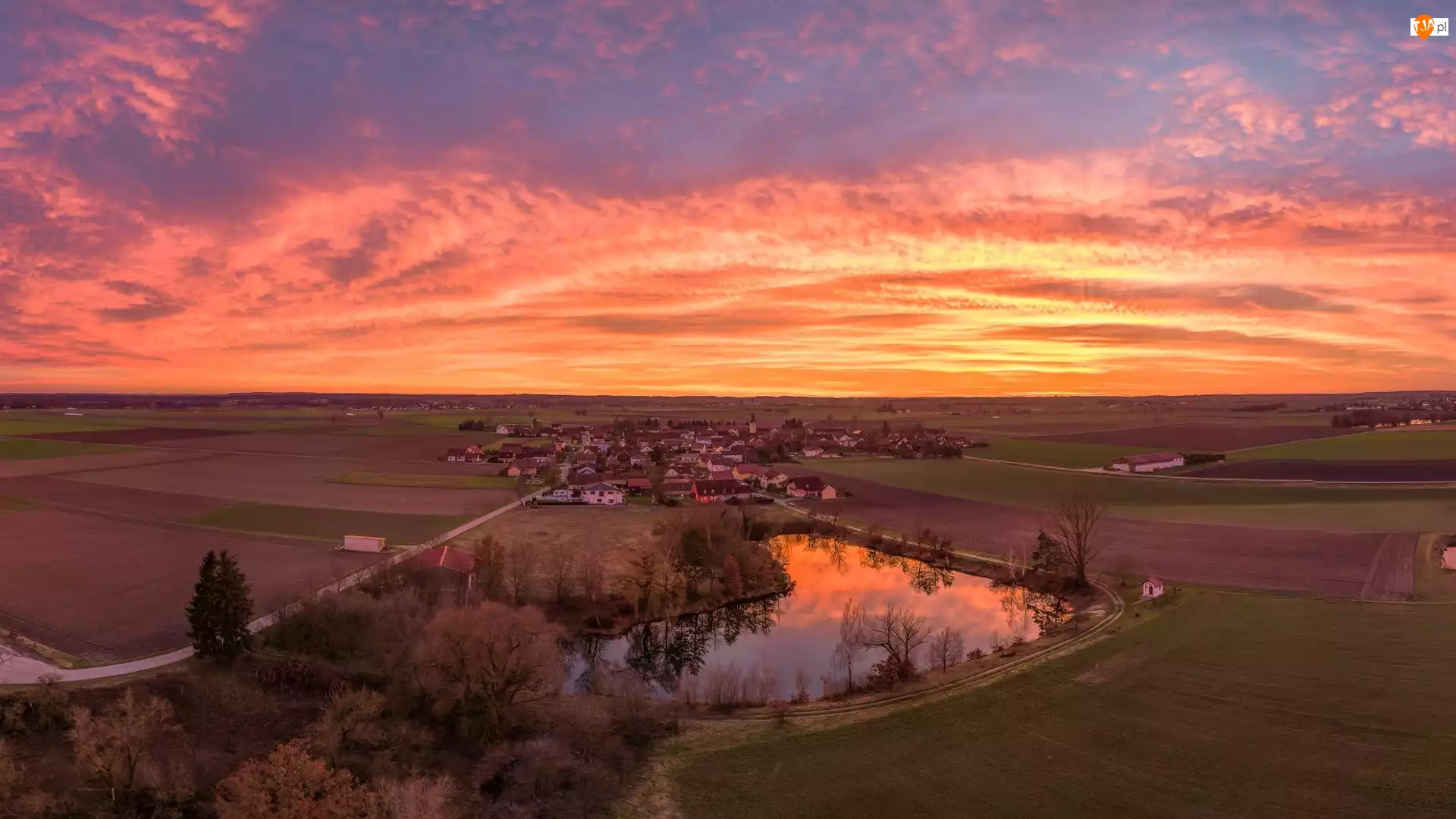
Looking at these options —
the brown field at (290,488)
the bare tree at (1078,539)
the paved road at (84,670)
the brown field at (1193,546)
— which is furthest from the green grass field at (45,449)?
the bare tree at (1078,539)

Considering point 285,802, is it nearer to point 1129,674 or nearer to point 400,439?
point 1129,674

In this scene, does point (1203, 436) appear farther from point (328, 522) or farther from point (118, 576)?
point (118, 576)

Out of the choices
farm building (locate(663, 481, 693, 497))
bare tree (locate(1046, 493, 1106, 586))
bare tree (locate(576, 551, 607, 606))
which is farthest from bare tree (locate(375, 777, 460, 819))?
farm building (locate(663, 481, 693, 497))

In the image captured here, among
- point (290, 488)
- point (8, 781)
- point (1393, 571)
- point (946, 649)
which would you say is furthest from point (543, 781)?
point (290, 488)

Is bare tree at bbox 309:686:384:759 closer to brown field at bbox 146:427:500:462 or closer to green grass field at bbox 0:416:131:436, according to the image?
brown field at bbox 146:427:500:462

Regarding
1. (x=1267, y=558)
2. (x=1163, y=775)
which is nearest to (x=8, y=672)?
(x=1163, y=775)
